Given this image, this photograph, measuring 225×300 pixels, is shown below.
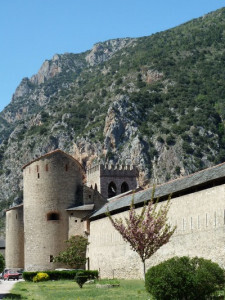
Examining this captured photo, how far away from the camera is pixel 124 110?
114438 millimetres

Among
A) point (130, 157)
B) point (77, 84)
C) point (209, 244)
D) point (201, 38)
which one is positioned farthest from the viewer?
point (77, 84)

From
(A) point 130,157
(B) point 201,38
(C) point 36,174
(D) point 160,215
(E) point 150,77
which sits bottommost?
(D) point 160,215

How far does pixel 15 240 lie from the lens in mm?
58250

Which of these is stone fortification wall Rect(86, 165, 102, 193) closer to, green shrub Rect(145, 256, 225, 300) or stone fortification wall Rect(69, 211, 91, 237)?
stone fortification wall Rect(69, 211, 91, 237)

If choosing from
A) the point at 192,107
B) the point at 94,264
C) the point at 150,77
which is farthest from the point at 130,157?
the point at 94,264

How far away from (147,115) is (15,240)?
6354cm

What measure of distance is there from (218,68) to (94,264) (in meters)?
88.9

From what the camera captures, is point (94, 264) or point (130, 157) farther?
point (130, 157)

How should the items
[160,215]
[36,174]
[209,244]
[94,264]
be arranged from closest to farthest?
[209,244]
[160,215]
[94,264]
[36,174]

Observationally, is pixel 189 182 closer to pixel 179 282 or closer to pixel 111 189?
pixel 179 282

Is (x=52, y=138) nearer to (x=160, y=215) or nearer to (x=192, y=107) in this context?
(x=192, y=107)

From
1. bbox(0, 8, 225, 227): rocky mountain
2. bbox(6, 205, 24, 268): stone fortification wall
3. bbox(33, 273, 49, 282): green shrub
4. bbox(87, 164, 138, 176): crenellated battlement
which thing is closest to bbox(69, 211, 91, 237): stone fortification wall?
bbox(6, 205, 24, 268): stone fortification wall

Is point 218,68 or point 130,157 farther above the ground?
point 218,68

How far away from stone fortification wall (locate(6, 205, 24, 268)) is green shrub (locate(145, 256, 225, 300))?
131 feet
